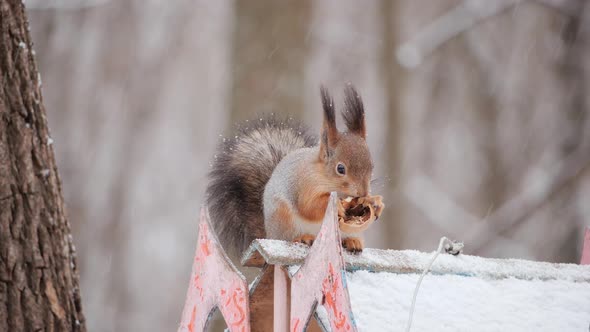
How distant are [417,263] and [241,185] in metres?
0.90

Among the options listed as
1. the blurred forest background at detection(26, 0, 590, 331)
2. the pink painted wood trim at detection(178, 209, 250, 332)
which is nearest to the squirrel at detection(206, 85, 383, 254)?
the pink painted wood trim at detection(178, 209, 250, 332)

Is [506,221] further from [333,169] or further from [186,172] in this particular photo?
[186,172]

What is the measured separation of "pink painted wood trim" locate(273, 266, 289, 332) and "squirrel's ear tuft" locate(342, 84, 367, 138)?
0.61 meters

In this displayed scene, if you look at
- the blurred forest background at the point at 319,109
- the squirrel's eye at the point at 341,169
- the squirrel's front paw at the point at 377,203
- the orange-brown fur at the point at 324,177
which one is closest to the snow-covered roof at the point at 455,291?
the squirrel's front paw at the point at 377,203

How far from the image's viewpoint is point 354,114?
245 cm

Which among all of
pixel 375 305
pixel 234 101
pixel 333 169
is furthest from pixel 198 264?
pixel 234 101

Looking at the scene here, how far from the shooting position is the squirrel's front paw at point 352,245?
2.12m

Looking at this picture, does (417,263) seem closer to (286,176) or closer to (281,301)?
(281,301)

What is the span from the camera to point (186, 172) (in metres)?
9.62

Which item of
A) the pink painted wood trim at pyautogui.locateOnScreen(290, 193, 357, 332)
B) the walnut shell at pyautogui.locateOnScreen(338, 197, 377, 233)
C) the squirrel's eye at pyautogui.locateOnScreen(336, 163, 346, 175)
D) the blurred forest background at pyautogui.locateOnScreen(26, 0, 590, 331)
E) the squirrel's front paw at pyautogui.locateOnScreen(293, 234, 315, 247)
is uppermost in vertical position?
the blurred forest background at pyautogui.locateOnScreen(26, 0, 590, 331)

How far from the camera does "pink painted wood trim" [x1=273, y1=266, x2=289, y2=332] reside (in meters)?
2.06

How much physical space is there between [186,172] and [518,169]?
4876 mm

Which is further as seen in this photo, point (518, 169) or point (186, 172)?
point (186, 172)

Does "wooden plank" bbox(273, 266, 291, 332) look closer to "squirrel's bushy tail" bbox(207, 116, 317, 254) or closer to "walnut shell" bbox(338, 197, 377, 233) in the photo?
"walnut shell" bbox(338, 197, 377, 233)
